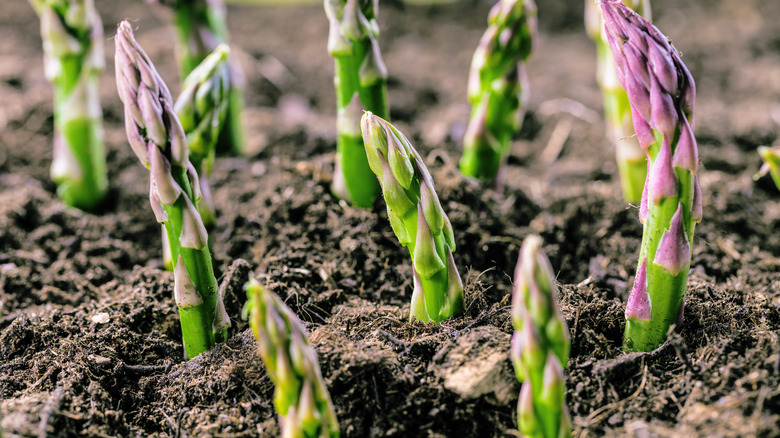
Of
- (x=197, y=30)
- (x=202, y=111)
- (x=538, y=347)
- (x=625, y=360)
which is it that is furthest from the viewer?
(x=197, y=30)

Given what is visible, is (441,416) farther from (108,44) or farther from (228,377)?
(108,44)

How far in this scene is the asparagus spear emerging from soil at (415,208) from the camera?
1.64 m

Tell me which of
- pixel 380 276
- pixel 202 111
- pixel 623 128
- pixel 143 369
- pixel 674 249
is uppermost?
pixel 202 111

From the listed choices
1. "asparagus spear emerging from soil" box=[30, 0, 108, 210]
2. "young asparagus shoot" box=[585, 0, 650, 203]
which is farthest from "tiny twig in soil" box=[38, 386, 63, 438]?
"young asparagus shoot" box=[585, 0, 650, 203]

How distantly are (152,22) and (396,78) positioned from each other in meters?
1.89

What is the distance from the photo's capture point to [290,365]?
4.32 feet

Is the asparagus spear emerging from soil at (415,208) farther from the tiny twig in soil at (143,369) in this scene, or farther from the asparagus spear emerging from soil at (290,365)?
the tiny twig in soil at (143,369)

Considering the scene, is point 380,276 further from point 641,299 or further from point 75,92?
point 75,92

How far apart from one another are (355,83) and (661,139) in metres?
1.00

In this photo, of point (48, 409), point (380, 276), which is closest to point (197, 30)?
point (380, 276)

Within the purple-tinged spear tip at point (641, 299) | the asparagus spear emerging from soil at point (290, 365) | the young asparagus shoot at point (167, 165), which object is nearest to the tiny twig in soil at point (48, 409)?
the young asparagus shoot at point (167, 165)

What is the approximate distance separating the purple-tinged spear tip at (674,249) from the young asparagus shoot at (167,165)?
114cm

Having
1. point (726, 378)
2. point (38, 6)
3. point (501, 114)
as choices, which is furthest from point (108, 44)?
point (726, 378)

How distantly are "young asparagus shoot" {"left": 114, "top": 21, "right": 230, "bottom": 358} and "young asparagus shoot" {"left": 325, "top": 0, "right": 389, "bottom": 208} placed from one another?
0.61m
